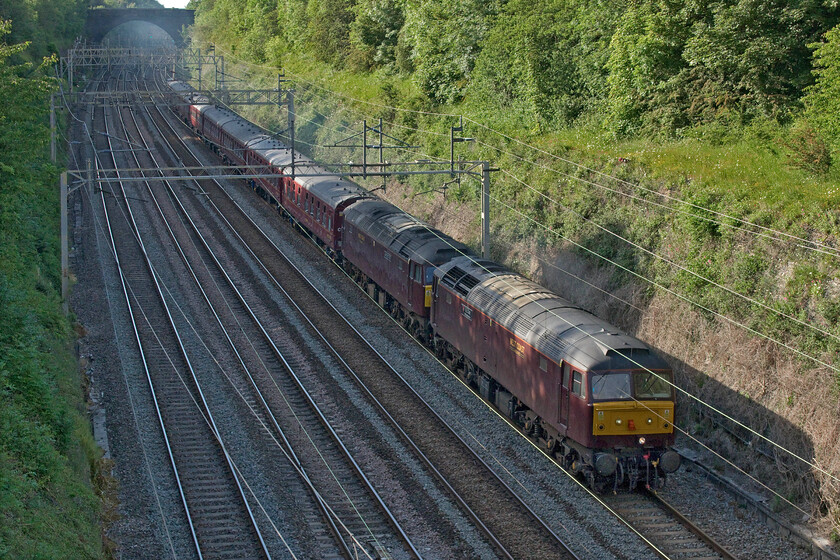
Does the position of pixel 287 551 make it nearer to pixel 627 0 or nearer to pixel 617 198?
pixel 617 198

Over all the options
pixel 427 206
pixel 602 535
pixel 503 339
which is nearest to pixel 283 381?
pixel 503 339

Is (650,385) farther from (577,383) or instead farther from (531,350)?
(531,350)

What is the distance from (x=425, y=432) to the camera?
64.2ft

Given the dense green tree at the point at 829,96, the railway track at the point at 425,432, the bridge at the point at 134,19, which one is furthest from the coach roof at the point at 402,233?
the bridge at the point at 134,19

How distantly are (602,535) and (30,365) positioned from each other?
11.2 meters

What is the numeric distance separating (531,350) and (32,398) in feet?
32.9

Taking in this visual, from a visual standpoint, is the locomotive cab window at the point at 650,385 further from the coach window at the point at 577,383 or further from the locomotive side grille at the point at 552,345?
the locomotive side grille at the point at 552,345

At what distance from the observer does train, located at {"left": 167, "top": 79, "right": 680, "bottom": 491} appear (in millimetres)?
16438

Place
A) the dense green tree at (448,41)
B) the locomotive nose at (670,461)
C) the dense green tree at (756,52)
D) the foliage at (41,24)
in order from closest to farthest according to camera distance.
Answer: the locomotive nose at (670,461) < the dense green tree at (756,52) < the dense green tree at (448,41) < the foliage at (41,24)

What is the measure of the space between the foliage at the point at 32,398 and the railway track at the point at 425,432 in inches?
259

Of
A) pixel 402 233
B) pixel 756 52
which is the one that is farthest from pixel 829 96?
pixel 402 233

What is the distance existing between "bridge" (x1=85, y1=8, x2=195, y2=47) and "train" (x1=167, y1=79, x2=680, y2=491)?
107 meters

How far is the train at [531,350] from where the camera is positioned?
16438 mm

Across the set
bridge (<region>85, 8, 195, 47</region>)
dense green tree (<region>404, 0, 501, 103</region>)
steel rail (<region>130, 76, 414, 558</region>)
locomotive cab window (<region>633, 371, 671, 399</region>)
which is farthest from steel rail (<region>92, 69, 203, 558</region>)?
bridge (<region>85, 8, 195, 47</region>)
